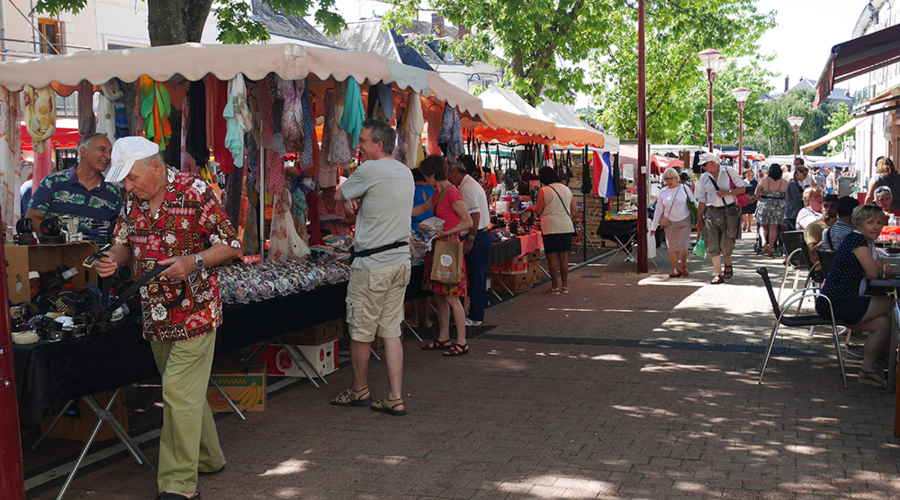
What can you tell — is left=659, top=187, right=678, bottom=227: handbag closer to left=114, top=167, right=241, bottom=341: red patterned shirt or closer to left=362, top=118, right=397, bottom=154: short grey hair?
left=362, top=118, right=397, bottom=154: short grey hair

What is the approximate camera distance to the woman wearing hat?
1166 cm

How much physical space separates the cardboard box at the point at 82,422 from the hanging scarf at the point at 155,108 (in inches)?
84.6

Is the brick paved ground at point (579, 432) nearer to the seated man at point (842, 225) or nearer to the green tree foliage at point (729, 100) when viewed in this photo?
the seated man at point (842, 225)

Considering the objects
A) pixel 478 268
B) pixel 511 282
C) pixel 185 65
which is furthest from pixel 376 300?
pixel 511 282

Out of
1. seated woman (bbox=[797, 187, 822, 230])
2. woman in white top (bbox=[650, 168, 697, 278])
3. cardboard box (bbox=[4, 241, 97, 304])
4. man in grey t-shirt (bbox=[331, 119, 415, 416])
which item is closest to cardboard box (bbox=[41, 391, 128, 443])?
cardboard box (bbox=[4, 241, 97, 304])

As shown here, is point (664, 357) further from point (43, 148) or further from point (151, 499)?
point (43, 148)

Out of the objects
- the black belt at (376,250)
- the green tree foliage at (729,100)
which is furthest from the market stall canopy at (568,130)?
the green tree foliage at (729,100)

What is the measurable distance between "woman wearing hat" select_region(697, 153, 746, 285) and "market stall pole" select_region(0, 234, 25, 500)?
33.6 feet

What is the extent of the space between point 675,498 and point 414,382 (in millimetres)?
2803

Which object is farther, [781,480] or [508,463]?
[508,463]

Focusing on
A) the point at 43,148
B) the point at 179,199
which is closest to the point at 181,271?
the point at 179,199

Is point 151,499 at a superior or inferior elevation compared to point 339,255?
inferior

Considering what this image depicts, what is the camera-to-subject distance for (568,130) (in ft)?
43.8

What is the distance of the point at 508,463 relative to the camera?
452 centimetres
